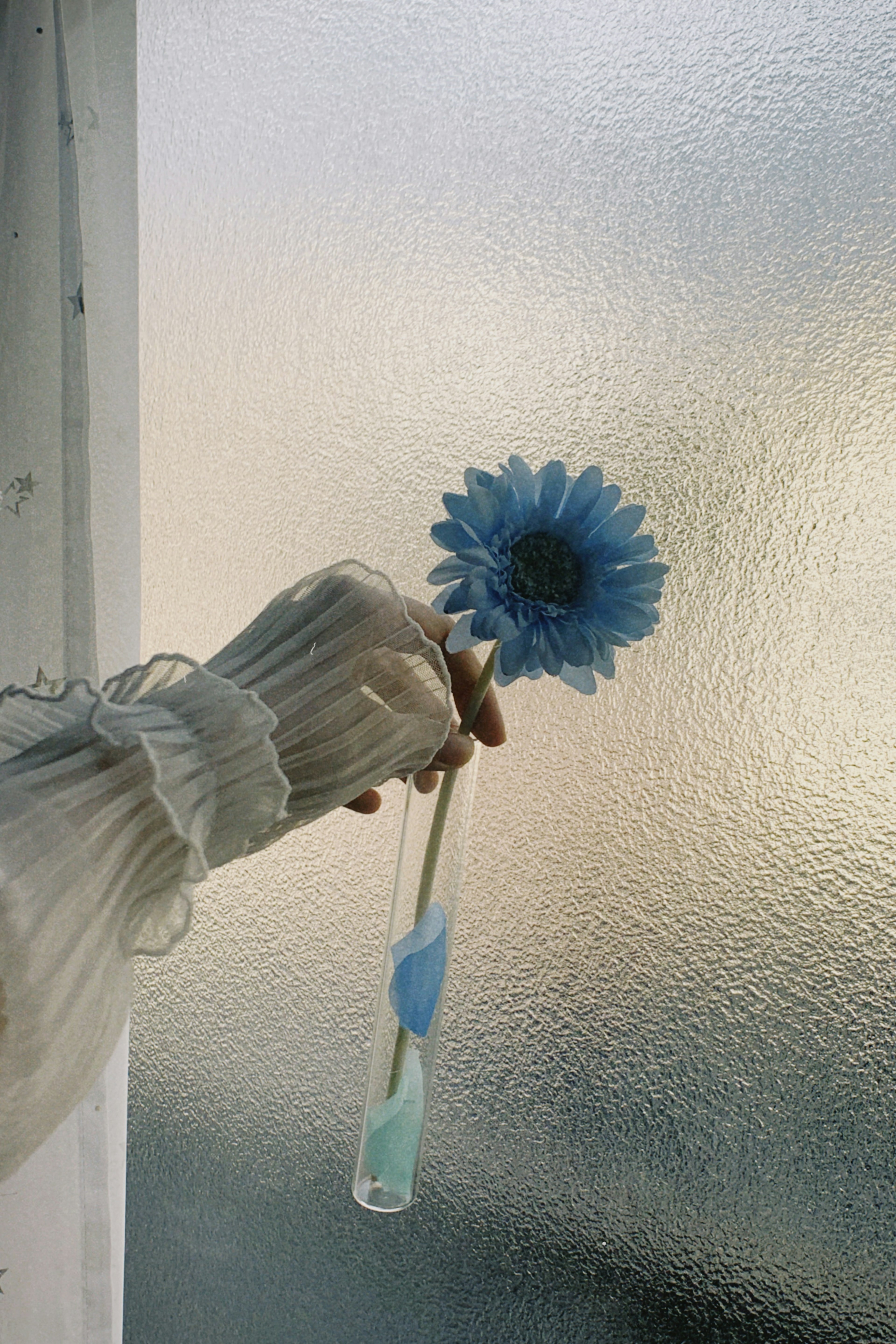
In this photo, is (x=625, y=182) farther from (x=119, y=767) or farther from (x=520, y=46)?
(x=119, y=767)

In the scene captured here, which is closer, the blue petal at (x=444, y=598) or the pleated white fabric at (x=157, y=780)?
the pleated white fabric at (x=157, y=780)

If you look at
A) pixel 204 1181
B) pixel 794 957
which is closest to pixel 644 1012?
pixel 794 957

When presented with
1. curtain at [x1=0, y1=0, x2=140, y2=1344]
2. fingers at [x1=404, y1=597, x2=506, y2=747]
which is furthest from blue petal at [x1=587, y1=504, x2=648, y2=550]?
curtain at [x1=0, y1=0, x2=140, y2=1344]

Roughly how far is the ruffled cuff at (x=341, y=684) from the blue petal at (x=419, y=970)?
0.30 ft

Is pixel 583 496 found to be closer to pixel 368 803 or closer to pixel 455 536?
pixel 455 536

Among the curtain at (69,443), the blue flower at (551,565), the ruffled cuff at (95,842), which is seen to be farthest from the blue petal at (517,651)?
the curtain at (69,443)

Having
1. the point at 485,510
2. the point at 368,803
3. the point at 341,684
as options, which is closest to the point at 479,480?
the point at 485,510

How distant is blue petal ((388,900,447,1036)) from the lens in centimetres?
57

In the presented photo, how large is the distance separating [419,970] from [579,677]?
0.18 metres

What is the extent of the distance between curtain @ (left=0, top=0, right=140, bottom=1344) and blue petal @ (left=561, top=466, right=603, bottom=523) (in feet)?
1.70

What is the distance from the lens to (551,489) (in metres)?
0.54

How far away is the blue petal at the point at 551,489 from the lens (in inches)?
20.9

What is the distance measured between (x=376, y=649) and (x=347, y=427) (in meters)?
0.47

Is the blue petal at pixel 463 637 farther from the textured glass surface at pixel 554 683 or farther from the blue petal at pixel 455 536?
the textured glass surface at pixel 554 683
